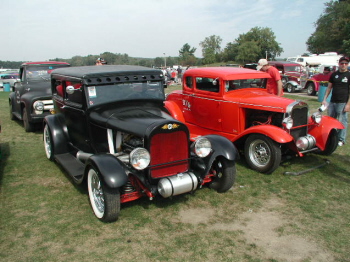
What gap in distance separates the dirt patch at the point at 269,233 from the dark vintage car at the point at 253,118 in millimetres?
1364

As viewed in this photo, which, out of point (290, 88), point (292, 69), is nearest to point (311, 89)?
point (290, 88)

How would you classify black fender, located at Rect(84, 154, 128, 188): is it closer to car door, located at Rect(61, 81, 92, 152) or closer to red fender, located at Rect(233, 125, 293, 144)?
car door, located at Rect(61, 81, 92, 152)

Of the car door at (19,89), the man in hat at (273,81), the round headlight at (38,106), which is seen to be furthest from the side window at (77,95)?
the car door at (19,89)

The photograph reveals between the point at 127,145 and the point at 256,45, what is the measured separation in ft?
276

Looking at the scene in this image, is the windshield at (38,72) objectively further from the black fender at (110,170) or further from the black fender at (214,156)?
the black fender at (214,156)

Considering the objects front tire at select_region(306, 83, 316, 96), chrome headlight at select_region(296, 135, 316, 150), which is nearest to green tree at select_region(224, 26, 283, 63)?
front tire at select_region(306, 83, 316, 96)

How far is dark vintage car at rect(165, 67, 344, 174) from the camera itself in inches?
211

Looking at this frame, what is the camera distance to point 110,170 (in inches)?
137

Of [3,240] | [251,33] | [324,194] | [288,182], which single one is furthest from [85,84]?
[251,33]

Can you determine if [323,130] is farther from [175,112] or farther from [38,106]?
[38,106]

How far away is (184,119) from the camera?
712 cm

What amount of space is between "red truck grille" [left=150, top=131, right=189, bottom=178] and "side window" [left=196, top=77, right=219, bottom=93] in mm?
2623

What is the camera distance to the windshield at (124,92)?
4.39 m

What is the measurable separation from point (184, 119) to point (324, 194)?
3554 mm
